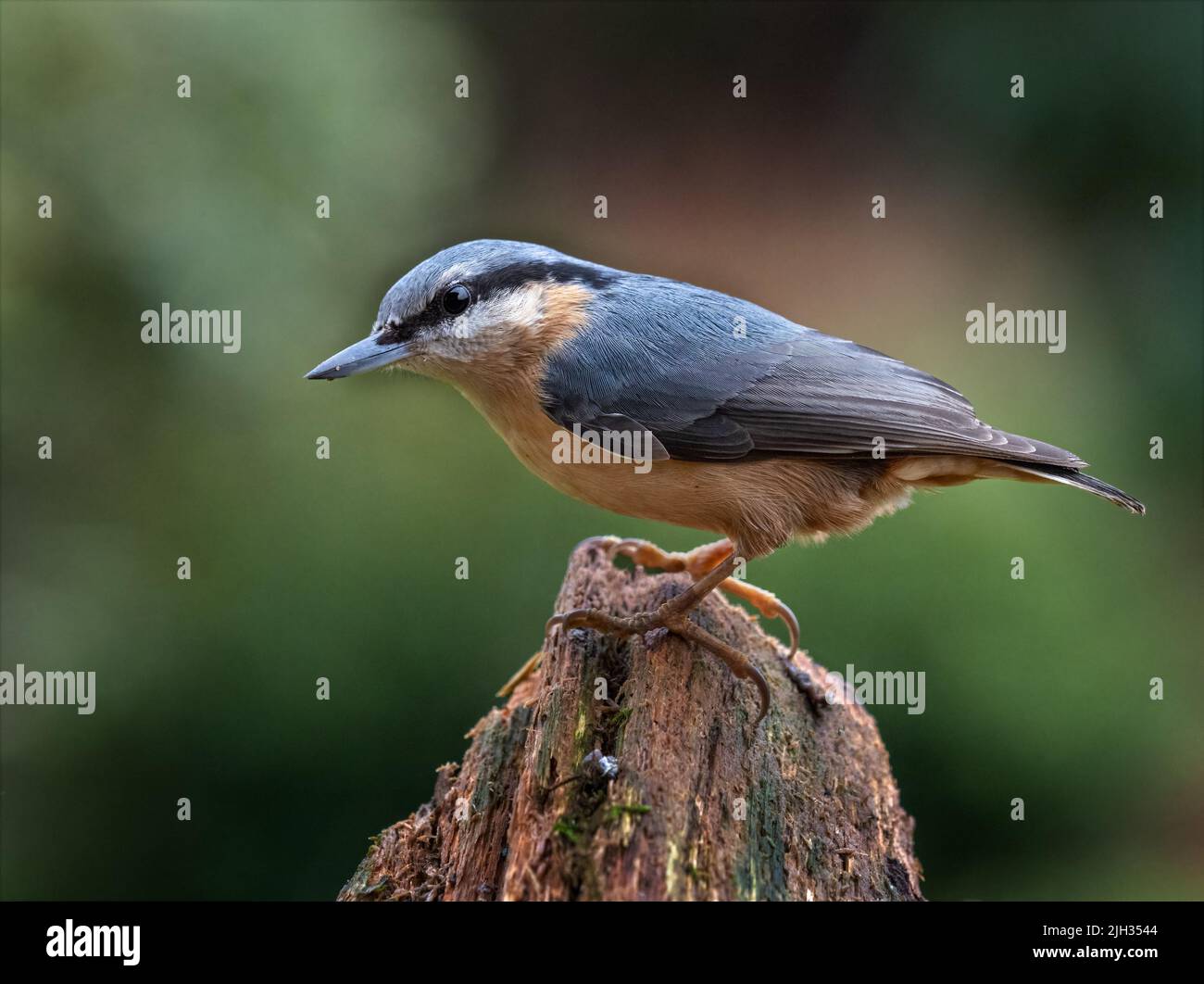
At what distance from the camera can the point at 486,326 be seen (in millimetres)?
2777

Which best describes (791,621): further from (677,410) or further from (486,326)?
(486,326)

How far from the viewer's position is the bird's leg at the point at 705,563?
10.9 feet

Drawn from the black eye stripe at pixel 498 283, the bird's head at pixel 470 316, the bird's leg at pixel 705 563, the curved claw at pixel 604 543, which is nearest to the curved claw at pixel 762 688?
the bird's leg at pixel 705 563

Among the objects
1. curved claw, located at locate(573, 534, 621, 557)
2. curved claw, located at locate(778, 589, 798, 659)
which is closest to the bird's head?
curved claw, located at locate(573, 534, 621, 557)

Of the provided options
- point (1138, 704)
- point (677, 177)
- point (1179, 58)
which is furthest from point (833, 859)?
point (677, 177)

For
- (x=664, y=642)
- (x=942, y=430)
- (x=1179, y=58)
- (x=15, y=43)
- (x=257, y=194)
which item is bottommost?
(x=664, y=642)

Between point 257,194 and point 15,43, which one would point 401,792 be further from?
point 15,43

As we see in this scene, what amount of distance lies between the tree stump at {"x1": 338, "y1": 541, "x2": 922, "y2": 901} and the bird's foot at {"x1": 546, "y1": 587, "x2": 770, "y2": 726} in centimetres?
3

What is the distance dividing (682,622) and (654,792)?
2.57ft

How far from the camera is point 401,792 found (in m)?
3.70

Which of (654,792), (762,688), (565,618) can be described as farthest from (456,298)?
(654,792)

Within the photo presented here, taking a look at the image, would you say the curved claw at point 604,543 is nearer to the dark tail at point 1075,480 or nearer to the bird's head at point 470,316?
the bird's head at point 470,316
